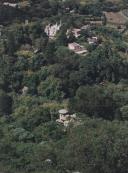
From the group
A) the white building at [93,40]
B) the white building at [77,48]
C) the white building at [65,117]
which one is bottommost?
the white building at [65,117]

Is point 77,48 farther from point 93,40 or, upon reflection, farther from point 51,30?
point 51,30

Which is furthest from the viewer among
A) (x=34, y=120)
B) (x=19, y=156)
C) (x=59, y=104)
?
(x=59, y=104)

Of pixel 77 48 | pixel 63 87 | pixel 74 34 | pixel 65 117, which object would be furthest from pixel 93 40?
pixel 65 117

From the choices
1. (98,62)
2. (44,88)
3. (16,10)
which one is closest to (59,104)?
(44,88)

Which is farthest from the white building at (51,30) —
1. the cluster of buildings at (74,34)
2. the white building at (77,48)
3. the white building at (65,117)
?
the white building at (65,117)

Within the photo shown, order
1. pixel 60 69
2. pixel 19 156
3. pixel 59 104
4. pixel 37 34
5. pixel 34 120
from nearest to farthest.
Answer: pixel 19 156 < pixel 34 120 < pixel 59 104 < pixel 60 69 < pixel 37 34

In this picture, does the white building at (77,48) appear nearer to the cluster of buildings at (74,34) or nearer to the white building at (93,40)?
the cluster of buildings at (74,34)

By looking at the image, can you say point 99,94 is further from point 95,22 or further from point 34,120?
point 95,22

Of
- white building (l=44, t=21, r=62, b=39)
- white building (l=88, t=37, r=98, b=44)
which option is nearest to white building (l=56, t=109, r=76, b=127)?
white building (l=88, t=37, r=98, b=44)
